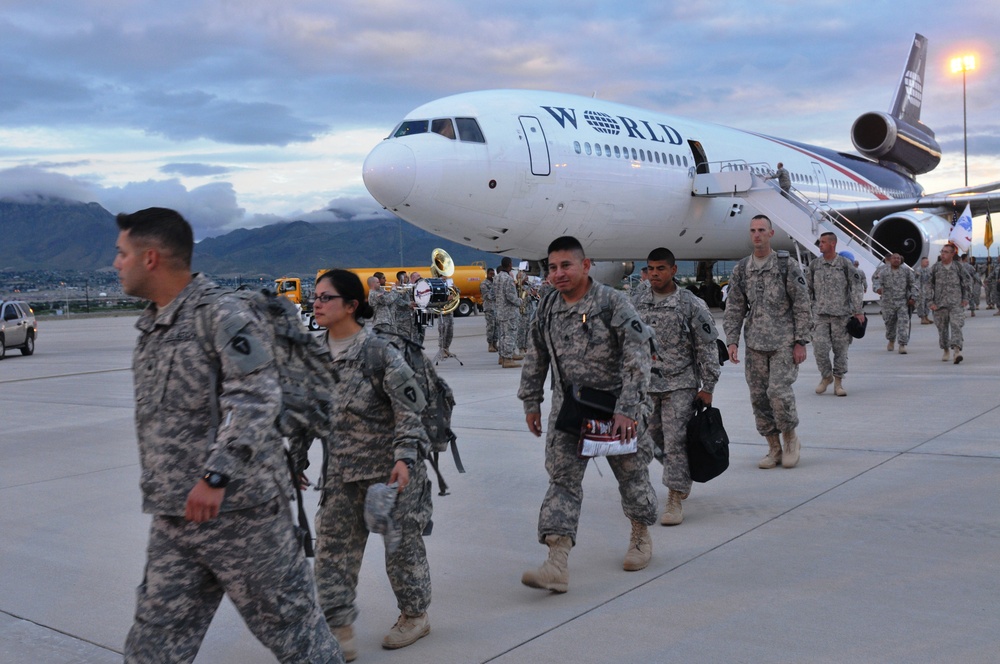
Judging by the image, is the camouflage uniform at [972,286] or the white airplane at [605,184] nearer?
the white airplane at [605,184]

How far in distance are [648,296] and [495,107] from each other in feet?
33.8

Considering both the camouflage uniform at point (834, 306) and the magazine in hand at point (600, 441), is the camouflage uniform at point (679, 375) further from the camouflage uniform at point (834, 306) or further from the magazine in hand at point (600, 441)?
the camouflage uniform at point (834, 306)

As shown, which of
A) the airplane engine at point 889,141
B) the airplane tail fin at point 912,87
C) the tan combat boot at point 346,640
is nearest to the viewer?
the tan combat boot at point 346,640

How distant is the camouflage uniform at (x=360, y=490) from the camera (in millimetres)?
3637

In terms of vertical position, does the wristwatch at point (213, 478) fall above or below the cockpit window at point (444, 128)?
below

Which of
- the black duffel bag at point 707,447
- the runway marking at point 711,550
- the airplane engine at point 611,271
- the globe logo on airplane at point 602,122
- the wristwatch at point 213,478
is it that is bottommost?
the runway marking at point 711,550

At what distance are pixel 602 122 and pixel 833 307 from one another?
8052 millimetres

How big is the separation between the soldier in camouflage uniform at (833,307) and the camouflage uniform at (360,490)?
7.38 m

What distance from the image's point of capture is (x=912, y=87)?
3794 cm

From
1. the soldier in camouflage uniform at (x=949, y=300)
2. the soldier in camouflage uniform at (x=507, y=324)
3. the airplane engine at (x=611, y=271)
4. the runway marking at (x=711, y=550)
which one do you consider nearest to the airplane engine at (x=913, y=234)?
the airplane engine at (x=611, y=271)

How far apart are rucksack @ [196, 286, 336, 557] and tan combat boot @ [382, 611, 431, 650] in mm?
Answer: 721

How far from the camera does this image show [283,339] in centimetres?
307

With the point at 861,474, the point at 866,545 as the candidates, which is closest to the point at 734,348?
the point at 861,474

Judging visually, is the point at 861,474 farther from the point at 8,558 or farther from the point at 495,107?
the point at 495,107
